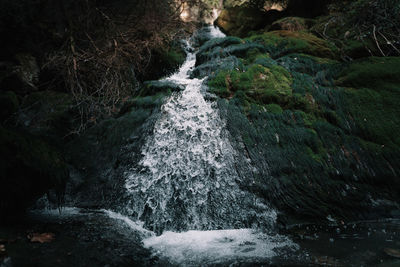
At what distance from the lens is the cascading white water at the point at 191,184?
3545mm

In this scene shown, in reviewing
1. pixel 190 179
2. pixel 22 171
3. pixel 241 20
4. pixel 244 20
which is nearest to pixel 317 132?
pixel 190 179

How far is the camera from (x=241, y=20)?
12148 millimetres

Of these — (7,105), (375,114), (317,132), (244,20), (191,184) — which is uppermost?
(244,20)

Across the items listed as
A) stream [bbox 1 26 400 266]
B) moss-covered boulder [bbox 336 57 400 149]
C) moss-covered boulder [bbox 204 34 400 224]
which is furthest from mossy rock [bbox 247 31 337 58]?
stream [bbox 1 26 400 266]

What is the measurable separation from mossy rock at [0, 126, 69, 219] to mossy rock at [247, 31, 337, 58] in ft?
20.8

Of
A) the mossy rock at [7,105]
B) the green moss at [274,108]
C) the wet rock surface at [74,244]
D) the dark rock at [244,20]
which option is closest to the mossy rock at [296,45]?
the green moss at [274,108]

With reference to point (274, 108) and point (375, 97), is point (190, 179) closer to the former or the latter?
point (274, 108)

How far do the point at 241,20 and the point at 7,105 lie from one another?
1088 centimetres

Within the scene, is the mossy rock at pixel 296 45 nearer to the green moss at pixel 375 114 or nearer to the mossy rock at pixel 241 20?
the green moss at pixel 375 114

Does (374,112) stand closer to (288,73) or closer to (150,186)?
(288,73)

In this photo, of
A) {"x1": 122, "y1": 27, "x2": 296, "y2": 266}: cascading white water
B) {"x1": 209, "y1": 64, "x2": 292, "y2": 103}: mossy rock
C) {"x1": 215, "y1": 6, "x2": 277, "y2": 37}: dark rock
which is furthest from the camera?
{"x1": 215, "y1": 6, "x2": 277, "y2": 37}: dark rock

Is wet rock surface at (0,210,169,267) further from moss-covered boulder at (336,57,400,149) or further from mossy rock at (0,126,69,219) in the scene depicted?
moss-covered boulder at (336,57,400,149)

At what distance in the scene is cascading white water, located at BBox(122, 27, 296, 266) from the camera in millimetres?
3545

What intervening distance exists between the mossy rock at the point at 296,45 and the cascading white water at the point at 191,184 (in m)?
3.44
